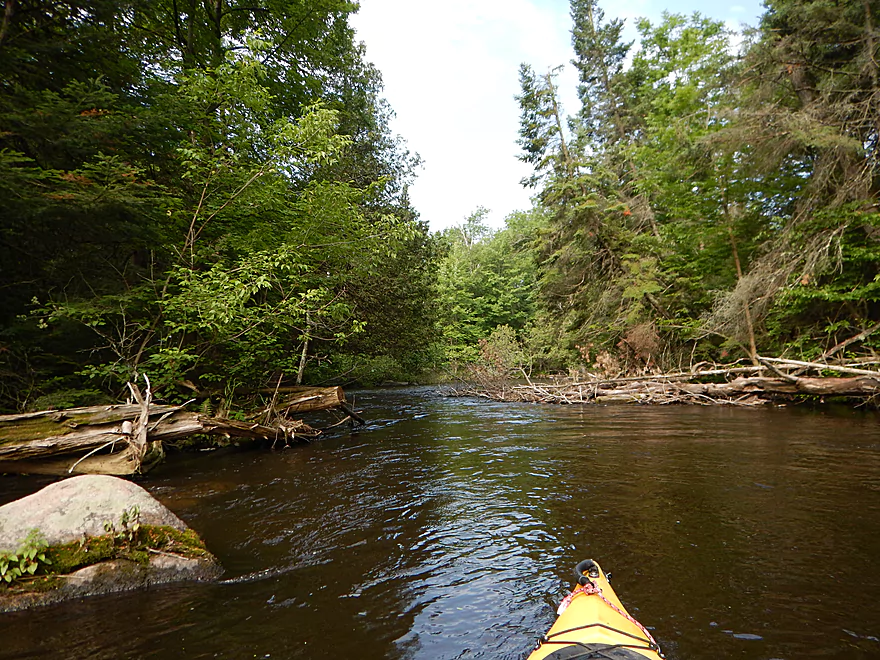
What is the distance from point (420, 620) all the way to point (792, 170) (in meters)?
15.9

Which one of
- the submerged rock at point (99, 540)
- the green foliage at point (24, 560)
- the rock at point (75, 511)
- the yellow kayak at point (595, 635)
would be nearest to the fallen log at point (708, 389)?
the yellow kayak at point (595, 635)

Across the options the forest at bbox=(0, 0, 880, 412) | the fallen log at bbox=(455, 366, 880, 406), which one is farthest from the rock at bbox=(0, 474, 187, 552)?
the fallen log at bbox=(455, 366, 880, 406)

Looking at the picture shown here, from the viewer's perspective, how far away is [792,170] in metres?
13.0

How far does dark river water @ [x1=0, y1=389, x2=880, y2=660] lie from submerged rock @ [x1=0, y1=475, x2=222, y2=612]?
146 mm

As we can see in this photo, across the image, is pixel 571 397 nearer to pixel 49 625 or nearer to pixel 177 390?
pixel 177 390

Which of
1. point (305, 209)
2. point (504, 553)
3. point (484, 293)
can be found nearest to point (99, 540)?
point (504, 553)

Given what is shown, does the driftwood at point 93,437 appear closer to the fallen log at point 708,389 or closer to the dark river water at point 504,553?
the dark river water at point 504,553

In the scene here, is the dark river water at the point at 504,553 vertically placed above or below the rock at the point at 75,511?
below

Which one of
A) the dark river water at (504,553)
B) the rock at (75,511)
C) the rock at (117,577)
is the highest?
the rock at (75,511)

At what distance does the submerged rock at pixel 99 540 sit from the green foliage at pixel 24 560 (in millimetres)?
47

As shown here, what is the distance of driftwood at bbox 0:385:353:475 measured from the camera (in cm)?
674

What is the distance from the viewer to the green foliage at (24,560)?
3199 mm

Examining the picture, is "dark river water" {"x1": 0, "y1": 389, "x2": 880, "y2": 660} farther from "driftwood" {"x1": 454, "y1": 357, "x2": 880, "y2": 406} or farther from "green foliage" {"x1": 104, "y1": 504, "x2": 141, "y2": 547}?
"driftwood" {"x1": 454, "y1": 357, "x2": 880, "y2": 406}

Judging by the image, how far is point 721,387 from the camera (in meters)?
12.9
